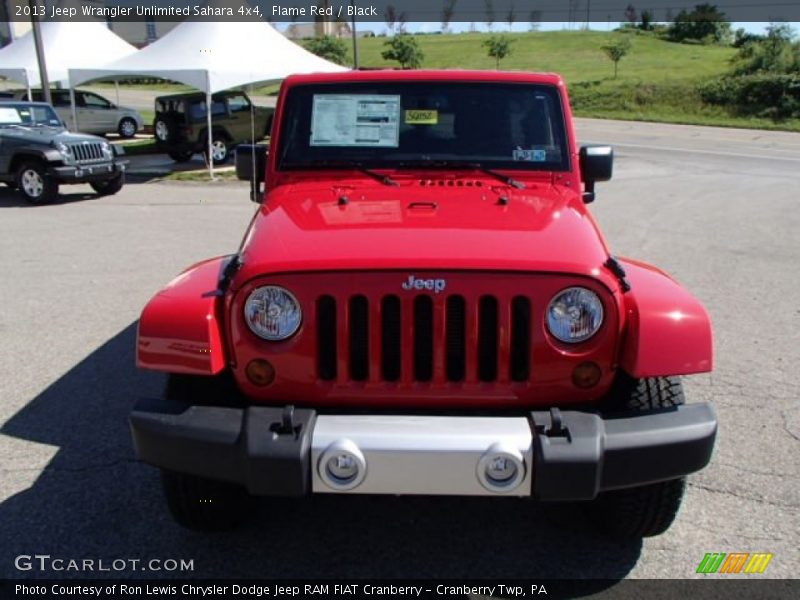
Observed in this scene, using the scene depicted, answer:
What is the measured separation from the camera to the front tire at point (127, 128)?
23.2 meters

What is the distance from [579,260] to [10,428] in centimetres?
317

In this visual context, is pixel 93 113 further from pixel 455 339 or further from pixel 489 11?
pixel 489 11

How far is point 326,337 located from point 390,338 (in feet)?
0.72

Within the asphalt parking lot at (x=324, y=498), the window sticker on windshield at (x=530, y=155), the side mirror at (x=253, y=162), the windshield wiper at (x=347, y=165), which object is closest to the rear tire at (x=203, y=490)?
the asphalt parking lot at (x=324, y=498)

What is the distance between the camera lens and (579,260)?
8.45 ft

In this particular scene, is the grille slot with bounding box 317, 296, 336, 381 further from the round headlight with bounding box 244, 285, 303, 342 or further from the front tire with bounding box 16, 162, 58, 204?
the front tire with bounding box 16, 162, 58, 204

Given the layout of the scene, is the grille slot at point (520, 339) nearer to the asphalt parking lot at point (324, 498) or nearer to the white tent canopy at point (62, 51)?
the asphalt parking lot at point (324, 498)

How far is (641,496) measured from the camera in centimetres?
279

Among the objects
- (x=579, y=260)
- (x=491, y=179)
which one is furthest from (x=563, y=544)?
(x=491, y=179)

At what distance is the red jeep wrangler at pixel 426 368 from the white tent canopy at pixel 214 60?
13.2m

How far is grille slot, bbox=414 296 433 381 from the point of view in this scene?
2.53 m

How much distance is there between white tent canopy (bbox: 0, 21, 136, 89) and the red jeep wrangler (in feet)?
67.8

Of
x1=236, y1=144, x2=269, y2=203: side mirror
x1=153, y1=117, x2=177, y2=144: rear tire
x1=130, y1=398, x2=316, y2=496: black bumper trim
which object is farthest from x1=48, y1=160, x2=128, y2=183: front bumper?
x1=130, y1=398, x2=316, y2=496: black bumper trim

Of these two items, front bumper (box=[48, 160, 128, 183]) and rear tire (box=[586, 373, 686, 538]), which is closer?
rear tire (box=[586, 373, 686, 538])
